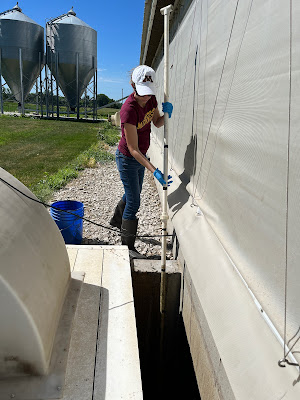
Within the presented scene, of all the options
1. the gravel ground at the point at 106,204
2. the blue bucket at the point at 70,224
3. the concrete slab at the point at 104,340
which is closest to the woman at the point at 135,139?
the gravel ground at the point at 106,204

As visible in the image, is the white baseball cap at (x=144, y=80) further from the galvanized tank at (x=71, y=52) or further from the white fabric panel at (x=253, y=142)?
the galvanized tank at (x=71, y=52)

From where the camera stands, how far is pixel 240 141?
201cm

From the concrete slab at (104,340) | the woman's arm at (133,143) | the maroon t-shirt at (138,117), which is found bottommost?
the concrete slab at (104,340)

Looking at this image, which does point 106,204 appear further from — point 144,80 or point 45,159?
point 45,159

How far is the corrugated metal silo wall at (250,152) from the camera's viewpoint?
143cm

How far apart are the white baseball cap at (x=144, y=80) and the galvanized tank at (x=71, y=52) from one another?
2844 cm

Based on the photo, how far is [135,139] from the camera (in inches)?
135

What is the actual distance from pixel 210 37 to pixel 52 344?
2.67 meters

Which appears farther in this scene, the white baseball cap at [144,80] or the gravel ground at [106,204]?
the gravel ground at [106,204]

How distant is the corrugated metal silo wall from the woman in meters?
0.51

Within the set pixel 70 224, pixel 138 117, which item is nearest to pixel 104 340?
pixel 70 224

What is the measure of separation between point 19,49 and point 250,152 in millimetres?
32053

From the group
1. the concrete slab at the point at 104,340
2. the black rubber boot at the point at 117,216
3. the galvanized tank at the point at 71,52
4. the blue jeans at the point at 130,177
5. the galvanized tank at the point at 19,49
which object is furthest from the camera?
the galvanized tank at the point at 71,52

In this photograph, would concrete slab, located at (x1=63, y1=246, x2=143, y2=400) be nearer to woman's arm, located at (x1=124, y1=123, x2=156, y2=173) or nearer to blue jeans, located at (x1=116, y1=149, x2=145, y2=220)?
blue jeans, located at (x1=116, y1=149, x2=145, y2=220)
